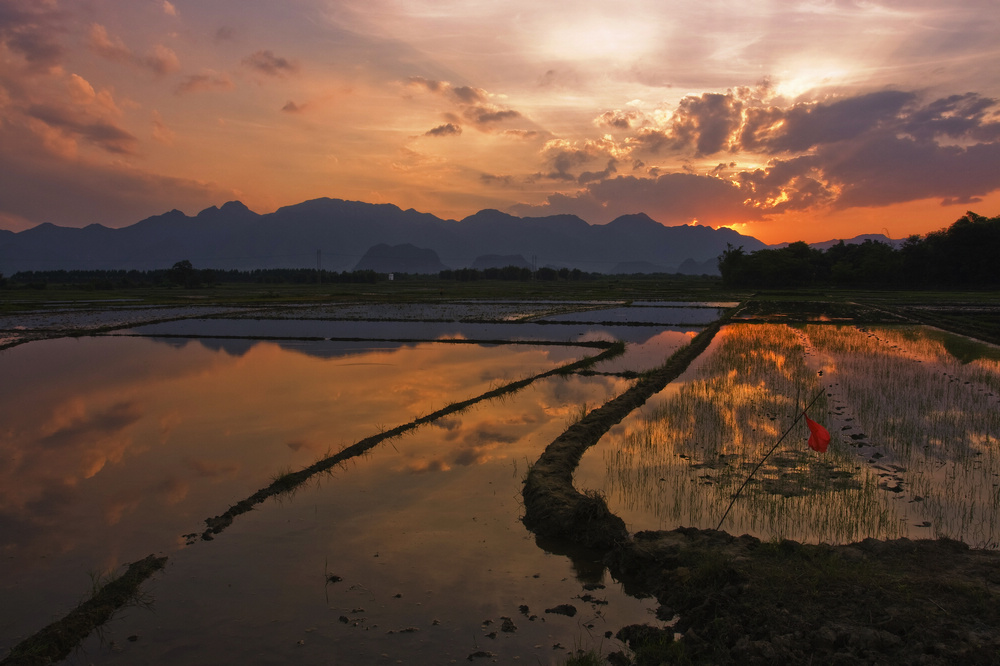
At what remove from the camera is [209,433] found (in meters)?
7.70

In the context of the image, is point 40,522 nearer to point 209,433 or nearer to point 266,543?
point 266,543

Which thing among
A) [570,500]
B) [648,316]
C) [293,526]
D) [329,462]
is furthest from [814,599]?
[648,316]

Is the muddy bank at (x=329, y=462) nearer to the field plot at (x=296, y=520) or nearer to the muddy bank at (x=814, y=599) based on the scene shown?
the field plot at (x=296, y=520)

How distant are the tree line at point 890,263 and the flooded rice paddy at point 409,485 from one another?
135 ft

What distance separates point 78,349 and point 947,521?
18537 mm

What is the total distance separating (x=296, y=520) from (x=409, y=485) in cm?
118

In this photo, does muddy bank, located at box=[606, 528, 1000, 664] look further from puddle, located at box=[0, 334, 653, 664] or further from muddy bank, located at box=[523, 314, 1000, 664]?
puddle, located at box=[0, 334, 653, 664]

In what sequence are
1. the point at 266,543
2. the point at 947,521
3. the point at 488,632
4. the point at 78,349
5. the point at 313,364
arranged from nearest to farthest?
the point at 488,632 → the point at 266,543 → the point at 947,521 → the point at 313,364 → the point at 78,349

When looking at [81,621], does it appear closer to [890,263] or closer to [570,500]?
[570,500]

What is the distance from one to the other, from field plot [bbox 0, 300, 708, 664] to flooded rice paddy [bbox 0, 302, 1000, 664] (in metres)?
0.02

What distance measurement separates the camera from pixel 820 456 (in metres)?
6.58

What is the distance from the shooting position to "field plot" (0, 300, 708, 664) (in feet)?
11.6

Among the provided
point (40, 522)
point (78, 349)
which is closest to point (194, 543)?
point (40, 522)

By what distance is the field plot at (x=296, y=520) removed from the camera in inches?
139
